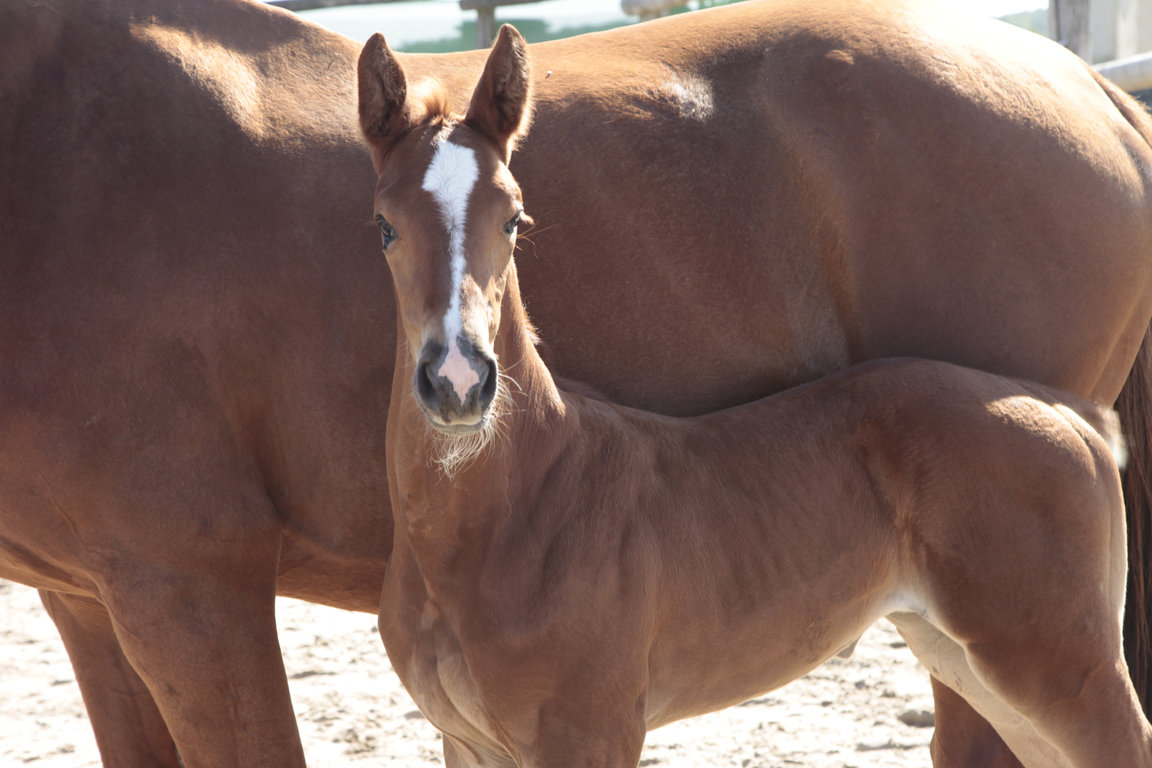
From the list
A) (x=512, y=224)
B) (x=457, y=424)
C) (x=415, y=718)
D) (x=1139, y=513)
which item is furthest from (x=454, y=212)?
(x=415, y=718)

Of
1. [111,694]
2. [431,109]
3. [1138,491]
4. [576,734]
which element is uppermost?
[431,109]

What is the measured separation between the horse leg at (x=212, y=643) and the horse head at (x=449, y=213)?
645 millimetres

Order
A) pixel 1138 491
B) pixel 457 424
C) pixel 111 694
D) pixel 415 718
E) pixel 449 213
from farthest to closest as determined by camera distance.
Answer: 1. pixel 415 718
2. pixel 1138 491
3. pixel 111 694
4. pixel 449 213
5. pixel 457 424

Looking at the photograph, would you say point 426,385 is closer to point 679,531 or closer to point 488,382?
point 488,382

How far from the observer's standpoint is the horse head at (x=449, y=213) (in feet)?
6.30

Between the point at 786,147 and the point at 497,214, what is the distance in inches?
36.1

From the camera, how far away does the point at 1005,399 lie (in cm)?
248

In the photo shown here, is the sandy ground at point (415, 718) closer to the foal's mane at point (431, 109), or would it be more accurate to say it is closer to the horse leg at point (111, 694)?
the horse leg at point (111, 694)

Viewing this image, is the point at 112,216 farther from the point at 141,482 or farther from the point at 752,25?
the point at 752,25

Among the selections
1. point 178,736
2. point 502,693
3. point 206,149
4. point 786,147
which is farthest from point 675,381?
point 178,736

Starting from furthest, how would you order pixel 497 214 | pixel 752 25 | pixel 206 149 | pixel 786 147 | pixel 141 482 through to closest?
pixel 752 25
pixel 786 147
pixel 206 149
pixel 141 482
pixel 497 214

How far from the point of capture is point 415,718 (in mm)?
3914

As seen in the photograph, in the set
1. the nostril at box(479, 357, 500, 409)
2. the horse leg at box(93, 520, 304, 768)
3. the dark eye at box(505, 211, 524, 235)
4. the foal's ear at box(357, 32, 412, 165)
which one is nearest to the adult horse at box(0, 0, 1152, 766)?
the horse leg at box(93, 520, 304, 768)

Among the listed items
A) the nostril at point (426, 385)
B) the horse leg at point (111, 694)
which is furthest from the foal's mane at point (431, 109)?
the horse leg at point (111, 694)
